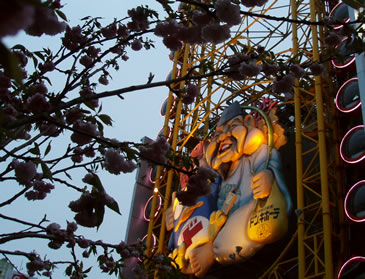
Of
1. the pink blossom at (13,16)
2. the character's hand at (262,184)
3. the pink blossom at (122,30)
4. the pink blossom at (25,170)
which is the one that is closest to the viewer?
the pink blossom at (13,16)

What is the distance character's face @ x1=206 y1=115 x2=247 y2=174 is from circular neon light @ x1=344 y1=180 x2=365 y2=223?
2852 mm

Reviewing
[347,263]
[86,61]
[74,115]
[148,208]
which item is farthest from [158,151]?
[148,208]

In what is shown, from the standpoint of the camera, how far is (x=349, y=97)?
930 cm

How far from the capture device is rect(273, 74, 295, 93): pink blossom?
343 centimetres

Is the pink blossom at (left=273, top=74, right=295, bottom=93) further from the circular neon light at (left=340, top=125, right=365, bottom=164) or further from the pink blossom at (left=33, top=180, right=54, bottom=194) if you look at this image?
the circular neon light at (left=340, top=125, right=365, bottom=164)

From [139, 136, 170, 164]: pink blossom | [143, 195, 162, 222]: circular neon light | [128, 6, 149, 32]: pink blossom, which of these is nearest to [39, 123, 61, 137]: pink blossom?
[139, 136, 170, 164]: pink blossom

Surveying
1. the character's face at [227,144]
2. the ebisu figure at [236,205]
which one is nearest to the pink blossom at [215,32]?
the ebisu figure at [236,205]

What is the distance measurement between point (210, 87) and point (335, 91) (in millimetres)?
4924

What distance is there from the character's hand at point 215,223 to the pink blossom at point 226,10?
285 inches

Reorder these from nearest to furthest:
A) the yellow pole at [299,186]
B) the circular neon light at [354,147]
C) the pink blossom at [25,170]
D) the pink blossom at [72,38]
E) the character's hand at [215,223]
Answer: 1. the pink blossom at [25,170]
2. the pink blossom at [72,38]
3. the yellow pole at [299,186]
4. the circular neon light at [354,147]
5. the character's hand at [215,223]

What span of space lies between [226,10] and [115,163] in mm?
1212

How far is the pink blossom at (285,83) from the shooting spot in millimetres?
3429

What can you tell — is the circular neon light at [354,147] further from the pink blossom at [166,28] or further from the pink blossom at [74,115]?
the pink blossom at [74,115]

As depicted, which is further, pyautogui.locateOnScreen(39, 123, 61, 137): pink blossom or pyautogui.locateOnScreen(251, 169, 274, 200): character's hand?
pyautogui.locateOnScreen(251, 169, 274, 200): character's hand
